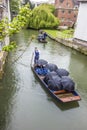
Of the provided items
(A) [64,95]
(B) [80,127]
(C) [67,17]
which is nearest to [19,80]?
(A) [64,95]

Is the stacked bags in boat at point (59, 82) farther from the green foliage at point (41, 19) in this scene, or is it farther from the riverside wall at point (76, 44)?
the green foliage at point (41, 19)

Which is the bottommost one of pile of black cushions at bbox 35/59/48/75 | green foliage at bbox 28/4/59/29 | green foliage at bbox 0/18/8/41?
pile of black cushions at bbox 35/59/48/75

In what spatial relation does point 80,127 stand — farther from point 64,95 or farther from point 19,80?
point 19,80

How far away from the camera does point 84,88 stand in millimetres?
13148

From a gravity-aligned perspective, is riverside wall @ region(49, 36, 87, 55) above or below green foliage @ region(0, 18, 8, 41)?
below

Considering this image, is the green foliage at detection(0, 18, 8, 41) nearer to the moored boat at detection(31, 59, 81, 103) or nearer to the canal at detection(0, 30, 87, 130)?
the canal at detection(0, 30, 87, 130)

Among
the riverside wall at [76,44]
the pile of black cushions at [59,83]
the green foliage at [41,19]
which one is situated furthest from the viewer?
the green foliage at [41,19]

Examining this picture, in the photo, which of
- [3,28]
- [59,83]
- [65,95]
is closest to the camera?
[3,28]

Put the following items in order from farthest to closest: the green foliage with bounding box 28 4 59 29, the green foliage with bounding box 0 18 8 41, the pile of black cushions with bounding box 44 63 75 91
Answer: the green foliage with bounding box 28 4 59 29, the pile of black cushions with bounding box 44 63 75 91, the green foliage with bounding box 0 18 8 41

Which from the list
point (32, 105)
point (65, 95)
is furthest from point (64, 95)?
point (32, 105)

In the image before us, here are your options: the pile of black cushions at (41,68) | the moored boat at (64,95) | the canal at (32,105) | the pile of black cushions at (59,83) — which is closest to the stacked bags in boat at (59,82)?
the pile of black cushions at (59,83)

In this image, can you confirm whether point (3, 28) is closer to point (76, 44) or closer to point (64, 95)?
point (64, 95)

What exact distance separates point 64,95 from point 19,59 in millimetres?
8837

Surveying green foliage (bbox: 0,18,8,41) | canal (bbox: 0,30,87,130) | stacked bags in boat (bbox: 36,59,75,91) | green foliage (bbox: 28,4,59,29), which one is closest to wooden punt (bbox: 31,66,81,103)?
stacked bags in boat (bbox: 36,59,75,91)
